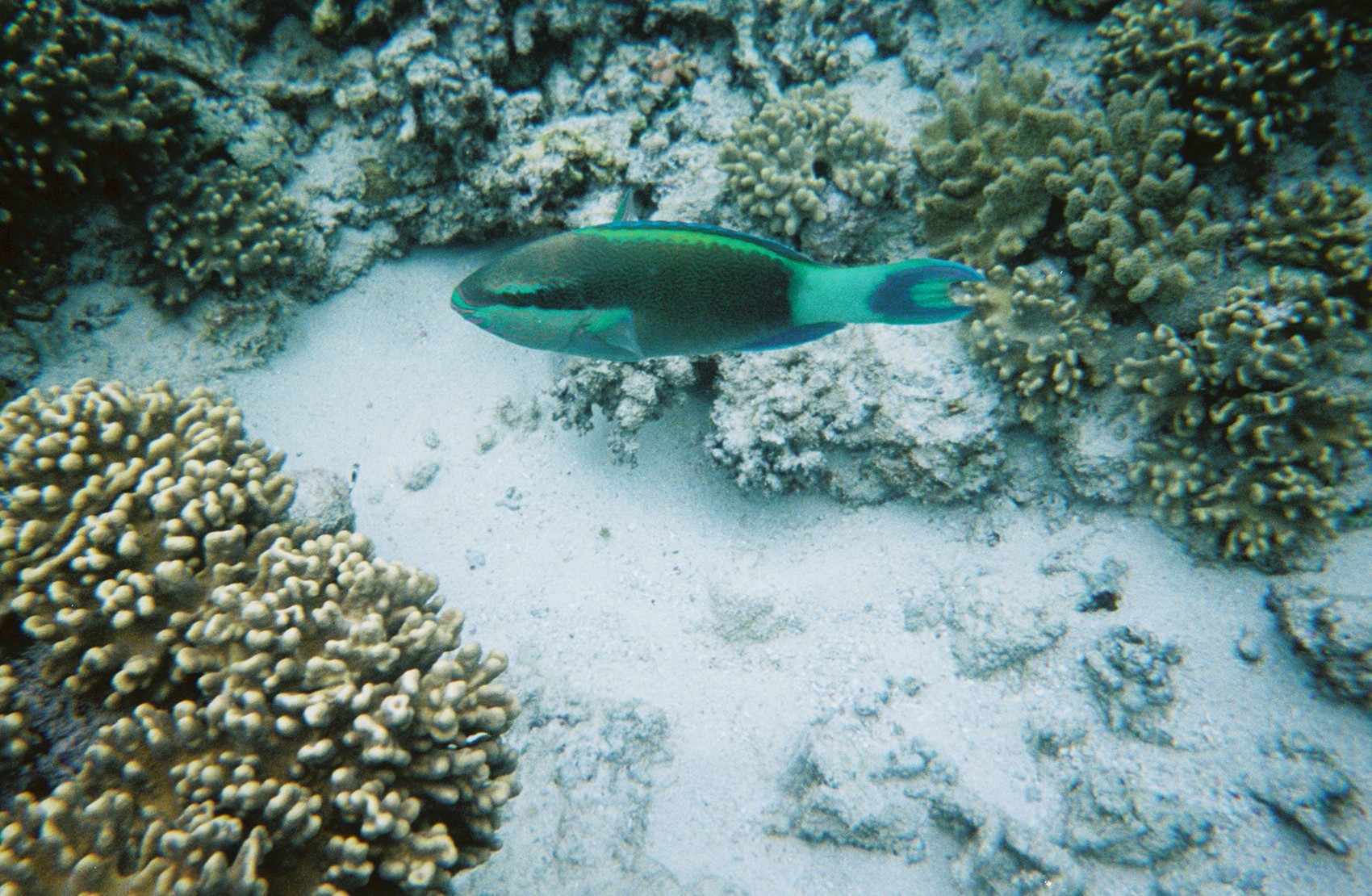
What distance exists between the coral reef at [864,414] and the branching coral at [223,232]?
3686mm

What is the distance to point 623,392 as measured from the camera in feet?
13.3

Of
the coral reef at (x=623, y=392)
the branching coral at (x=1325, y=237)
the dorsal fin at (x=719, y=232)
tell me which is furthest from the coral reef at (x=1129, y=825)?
the coral reef at (x=623, y=392)

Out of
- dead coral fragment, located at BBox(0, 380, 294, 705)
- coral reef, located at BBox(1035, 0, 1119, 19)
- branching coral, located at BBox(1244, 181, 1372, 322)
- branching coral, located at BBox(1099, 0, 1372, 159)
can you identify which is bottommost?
dead coral fragment, located at BBox(0, 380, 294, 705)

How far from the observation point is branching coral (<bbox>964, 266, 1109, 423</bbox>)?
364cm

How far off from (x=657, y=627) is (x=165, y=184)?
486 centimetres

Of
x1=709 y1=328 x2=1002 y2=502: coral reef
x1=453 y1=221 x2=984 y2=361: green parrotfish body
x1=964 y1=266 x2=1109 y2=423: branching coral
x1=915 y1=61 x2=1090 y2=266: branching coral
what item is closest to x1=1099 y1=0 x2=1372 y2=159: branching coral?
x1=915 y1=61 x2=1090 y2=266: branching coral

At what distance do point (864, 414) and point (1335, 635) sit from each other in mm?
2518

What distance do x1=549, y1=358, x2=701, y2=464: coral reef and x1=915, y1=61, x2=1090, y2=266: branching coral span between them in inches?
77.8

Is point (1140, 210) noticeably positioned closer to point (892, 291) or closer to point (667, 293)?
point (892, 291)

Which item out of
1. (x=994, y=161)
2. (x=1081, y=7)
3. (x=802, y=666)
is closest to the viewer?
(x=802, y=666)

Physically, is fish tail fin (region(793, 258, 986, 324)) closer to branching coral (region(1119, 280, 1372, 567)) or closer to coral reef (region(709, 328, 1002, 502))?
coral reef (region(709, 328, 1002, 502))

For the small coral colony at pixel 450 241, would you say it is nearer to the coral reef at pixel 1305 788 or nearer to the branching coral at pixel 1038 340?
the branching coral at pixel 1038 340

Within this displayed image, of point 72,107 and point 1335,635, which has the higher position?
point 72,107

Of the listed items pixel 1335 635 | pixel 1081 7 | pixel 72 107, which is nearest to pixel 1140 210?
pixel 1081 7
